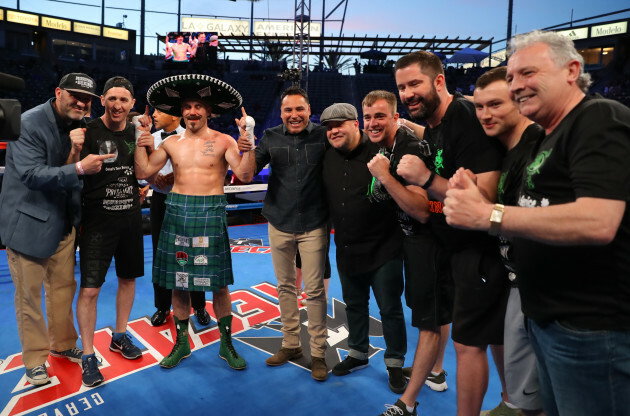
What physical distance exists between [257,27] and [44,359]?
31.7 meters

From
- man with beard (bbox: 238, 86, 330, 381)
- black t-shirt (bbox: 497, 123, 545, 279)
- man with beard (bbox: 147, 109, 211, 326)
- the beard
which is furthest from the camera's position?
man with beard (bbox: 147, 109, 211, 326)

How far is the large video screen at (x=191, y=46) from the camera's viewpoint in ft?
73.3

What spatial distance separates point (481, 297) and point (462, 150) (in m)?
0.62

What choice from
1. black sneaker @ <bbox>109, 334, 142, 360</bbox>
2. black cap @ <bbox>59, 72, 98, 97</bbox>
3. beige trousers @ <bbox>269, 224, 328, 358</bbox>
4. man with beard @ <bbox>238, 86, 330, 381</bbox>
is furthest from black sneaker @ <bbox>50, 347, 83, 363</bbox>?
black cap @ <bbox>59, 72, 98, 97</bbox>

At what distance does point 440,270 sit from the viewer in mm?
2119

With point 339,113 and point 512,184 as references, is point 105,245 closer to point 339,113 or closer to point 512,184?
point 339,113

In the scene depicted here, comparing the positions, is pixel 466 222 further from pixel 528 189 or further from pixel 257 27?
pixel 257 27

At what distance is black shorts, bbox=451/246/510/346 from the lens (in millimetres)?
1763

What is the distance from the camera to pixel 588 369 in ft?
3.77

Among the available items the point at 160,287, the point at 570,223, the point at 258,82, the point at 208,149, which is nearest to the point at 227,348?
the point at 160,287

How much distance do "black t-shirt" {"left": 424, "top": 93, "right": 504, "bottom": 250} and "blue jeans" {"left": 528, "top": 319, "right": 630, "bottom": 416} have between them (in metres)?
0.66

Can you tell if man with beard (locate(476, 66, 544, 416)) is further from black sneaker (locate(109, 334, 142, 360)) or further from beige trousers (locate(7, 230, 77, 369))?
beige trousers (locate(7, 230, 77, 369))

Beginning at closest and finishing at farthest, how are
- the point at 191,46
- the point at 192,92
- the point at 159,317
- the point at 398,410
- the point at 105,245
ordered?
1. the point at 398,410
2. the point at 105,245
3. the point at 192,92
4. the point at 159,317
5. the point at 191,46

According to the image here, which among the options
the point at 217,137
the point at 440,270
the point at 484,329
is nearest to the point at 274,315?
the point at 217,137
